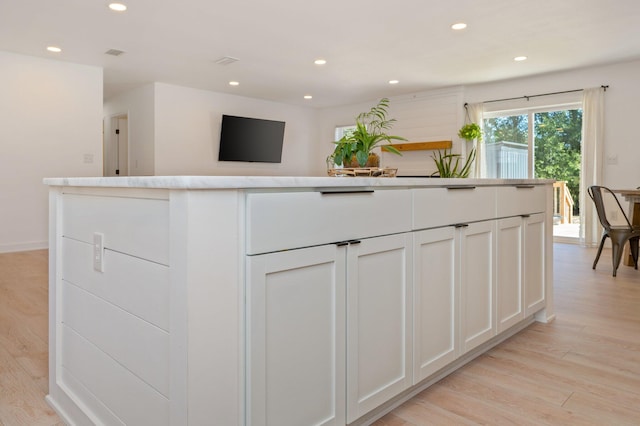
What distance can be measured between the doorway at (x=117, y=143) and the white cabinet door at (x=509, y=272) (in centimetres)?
738

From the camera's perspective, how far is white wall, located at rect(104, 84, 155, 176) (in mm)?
7059

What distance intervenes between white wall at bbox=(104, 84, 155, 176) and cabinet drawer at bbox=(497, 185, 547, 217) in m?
5.90

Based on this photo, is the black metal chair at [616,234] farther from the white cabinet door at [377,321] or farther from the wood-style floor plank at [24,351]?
the wood-style floor plank at [24,351]

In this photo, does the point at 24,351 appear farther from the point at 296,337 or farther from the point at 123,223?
the point at 296,337

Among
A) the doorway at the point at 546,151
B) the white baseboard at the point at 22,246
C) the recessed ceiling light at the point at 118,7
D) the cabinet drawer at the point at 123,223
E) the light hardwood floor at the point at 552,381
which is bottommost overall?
the light hardwood floor at the point at 552,381

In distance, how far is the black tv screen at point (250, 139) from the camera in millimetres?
7914

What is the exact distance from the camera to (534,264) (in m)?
2.45

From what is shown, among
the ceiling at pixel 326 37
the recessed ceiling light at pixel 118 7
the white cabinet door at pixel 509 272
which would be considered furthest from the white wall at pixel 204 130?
the white cabinet door at pixel 509 272

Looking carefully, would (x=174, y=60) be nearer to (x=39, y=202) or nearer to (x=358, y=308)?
(x=39, y=202)

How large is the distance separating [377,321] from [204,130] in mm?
6858

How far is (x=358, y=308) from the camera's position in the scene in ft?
4.46

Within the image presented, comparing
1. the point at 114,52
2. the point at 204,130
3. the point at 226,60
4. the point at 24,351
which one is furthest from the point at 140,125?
the point at 24,351

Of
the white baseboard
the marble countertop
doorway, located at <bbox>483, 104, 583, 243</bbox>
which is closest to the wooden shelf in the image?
doorway, located at <bbox>483, 104, 583, 243</bbox>

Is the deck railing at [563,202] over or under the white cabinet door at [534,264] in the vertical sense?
over
